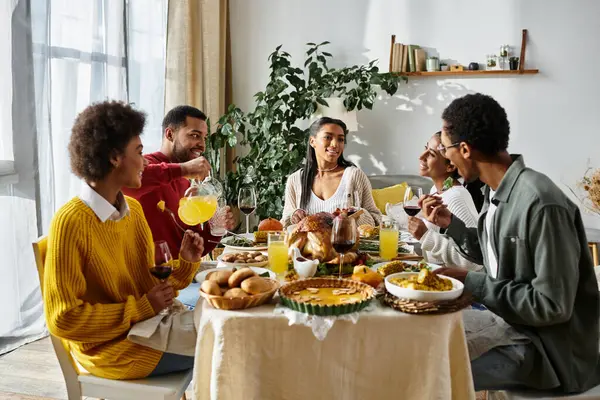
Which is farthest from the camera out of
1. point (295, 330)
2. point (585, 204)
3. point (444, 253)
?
point (585, 204)

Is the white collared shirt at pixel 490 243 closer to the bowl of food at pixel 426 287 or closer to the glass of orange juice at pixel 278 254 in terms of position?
the bowl of food at pixel 426 287

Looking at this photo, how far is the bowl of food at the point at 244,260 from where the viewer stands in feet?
6.18

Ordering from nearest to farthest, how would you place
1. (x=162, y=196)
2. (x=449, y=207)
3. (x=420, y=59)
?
(x=449, y=207) → (x=162, y=196) → (x=420, y=59)

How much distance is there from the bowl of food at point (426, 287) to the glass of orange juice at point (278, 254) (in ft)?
1.34

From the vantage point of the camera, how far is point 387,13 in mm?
4730

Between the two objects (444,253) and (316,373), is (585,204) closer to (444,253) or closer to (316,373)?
(444,253)

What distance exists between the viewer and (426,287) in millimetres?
1418

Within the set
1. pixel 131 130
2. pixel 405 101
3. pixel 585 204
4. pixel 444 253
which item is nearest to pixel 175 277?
pixel 131 130

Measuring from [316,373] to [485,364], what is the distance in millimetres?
534

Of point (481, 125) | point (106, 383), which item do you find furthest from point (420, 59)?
point (106, 383)

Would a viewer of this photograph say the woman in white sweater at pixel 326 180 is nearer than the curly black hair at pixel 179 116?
No

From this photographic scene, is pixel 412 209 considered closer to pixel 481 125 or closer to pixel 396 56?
pixel 481 125

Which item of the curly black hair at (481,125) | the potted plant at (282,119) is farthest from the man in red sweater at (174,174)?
the potted plant at (282,119)

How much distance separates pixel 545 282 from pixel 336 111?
3257 millimetres
